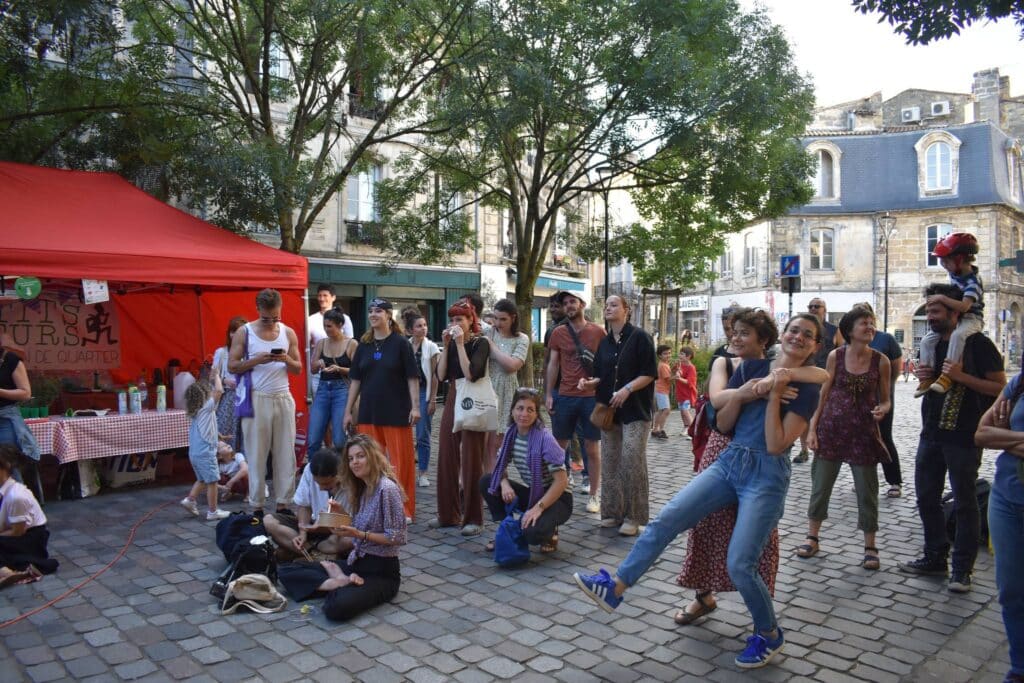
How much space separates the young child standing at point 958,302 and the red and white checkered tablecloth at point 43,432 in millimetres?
7425

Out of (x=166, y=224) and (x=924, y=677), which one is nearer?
(x=924, y=677)

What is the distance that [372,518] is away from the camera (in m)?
4.55

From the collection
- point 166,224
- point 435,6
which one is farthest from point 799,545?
point 435,6

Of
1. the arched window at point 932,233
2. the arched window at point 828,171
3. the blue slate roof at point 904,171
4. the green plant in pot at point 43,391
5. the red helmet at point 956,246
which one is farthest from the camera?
the arched window at point 828,171

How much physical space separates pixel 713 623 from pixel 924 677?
3.56 feet

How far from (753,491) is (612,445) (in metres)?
2.54

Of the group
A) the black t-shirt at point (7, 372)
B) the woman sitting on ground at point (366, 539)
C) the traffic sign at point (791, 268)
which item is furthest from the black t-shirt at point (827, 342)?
the black t-shirt at point (7, 372)

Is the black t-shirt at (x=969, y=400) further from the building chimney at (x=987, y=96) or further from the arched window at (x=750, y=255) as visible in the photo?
the building chimney at (x=987, y=96)

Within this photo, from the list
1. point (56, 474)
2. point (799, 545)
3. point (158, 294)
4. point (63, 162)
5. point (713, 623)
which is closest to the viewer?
point (713, 623)

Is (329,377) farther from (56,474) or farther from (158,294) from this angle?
(158,294)

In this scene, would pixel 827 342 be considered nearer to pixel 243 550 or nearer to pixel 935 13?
pixel 935 13

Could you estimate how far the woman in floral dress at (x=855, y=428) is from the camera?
17.6 feet

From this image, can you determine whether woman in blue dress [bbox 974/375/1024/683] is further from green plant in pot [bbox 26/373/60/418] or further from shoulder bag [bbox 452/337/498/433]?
green plant in pot [bbox 26/373/60/418]

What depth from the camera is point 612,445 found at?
6.27 m
